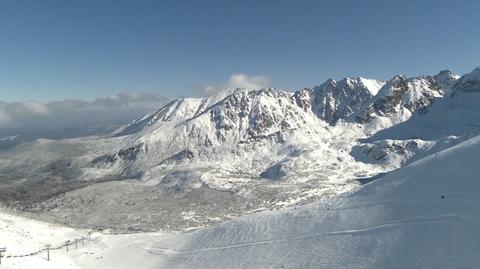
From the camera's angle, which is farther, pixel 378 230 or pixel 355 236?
pixel 355 236

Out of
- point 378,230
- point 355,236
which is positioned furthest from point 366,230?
point 378,230

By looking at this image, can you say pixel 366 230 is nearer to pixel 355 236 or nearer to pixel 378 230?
pixel 355 236

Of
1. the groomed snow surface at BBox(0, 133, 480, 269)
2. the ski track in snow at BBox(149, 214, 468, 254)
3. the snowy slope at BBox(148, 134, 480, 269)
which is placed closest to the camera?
the snowy slope at BBox(148, 134, 480, 269)

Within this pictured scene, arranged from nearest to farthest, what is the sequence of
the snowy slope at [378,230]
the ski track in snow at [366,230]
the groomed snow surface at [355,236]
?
the snowy slope at [378,230] < the groomed snow surface at [355,236] < the ski track in snow at [366,230]

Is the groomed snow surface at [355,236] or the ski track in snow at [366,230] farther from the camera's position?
the ski track in snow at [366,230]

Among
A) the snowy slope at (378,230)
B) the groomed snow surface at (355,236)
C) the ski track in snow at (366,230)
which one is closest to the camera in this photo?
the snowy slope at (378,230)

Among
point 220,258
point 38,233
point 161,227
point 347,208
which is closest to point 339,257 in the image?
point 347,208

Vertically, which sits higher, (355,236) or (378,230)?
(378,230)

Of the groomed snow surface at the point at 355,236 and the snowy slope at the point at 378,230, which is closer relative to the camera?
the snowy slope at the point at 378,230

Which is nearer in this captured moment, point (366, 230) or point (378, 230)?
point (378, 230)

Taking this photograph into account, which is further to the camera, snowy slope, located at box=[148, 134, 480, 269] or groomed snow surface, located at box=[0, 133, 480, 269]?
groomed snow surface, located at box=[0, 133, 480, 269]
